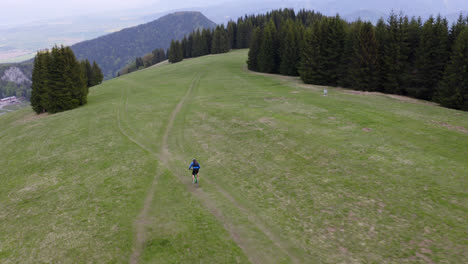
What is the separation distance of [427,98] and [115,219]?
203ft

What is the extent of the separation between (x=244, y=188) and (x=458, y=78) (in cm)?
4829

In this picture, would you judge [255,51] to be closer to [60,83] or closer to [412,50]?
[412,50]

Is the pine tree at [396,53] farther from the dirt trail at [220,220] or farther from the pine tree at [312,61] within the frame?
the dirt trail at [220,220]

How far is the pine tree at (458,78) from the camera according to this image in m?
45.1

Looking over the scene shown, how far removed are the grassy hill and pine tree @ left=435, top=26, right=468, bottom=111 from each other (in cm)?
1058

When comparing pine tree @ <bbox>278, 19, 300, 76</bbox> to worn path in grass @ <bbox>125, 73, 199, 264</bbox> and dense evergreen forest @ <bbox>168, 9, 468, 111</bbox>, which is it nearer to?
dense evergreen forest @ <bbox>168, 9, 468, 111</bbox>

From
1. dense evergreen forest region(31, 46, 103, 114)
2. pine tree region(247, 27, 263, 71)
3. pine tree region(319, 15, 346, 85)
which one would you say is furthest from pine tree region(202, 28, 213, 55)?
dense evergreen forest region(31, 46, 103, 114)

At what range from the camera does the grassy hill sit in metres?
14.1

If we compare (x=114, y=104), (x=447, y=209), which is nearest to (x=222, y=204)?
(x=447, y=209)

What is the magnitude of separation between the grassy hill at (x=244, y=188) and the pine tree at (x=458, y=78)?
10583mm

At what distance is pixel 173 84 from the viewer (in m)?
68.6

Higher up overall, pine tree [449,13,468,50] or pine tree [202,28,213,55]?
pine tree [202,28,213,55]

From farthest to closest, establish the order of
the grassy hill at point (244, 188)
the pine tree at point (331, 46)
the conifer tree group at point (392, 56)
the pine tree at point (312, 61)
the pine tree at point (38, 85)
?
the pine tree at point (312, 61)
the pine tree at point (331, 46)
the pine tree at point (38, 85)
the conifer tree group at point (392, 56)
the grassy hill at point (244, 188)

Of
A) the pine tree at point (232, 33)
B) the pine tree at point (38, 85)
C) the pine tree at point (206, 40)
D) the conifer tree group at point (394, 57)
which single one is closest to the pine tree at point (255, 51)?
the conifer tree group at point (394, 57)
